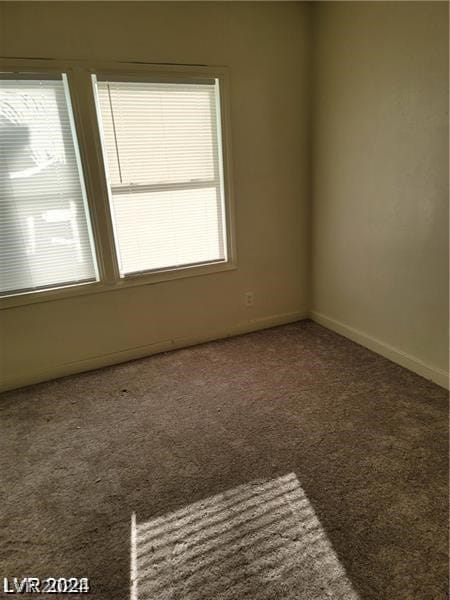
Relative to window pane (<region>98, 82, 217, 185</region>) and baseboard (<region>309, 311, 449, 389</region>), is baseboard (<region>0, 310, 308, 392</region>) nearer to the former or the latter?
baseboard (<region>309, 311, 449, 389</region>)

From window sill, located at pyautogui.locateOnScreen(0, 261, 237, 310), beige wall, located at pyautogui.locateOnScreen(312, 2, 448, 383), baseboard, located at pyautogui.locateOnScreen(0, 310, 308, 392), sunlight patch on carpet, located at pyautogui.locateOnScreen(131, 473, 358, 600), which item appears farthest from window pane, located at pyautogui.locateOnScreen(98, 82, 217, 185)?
sunlight patch on carpet, located at pyautogui.locateOnScreen(131, 473, 358, 600)

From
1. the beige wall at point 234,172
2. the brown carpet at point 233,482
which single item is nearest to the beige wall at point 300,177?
the beige wall at point 234,172

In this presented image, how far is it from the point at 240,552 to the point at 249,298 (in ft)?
6.85

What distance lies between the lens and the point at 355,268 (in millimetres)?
2871

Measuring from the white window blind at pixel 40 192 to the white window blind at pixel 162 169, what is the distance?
0.77 ft

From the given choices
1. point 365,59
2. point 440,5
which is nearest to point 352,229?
point 365,59

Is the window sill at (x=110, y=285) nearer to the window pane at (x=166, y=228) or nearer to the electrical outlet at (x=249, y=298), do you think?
the window pane at (x=166, y=228)

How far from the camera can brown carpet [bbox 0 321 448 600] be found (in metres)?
1.31

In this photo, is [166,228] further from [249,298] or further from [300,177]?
[300,177]

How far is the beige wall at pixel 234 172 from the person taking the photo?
2254mm

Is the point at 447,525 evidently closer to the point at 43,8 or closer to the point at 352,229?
the point at 352,229

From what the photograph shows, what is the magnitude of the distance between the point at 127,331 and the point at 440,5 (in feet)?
9.13

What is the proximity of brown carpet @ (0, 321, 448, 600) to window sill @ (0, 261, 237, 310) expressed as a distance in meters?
0.63

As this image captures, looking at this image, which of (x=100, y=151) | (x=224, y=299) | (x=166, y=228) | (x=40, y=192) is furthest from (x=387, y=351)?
(x=40, y=192)
